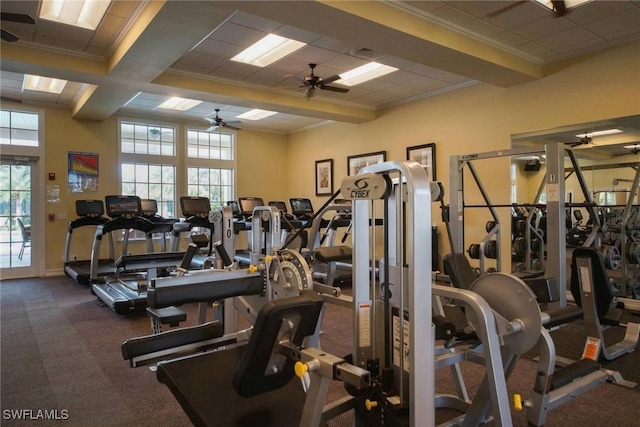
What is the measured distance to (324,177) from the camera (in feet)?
27.5

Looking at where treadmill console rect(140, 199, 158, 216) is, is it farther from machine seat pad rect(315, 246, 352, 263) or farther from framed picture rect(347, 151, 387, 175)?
machine seat pad rect(315, 246, 352, 263)

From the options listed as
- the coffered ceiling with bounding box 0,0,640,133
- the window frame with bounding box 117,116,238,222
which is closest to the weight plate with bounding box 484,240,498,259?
the coffered ceiling with bounding box 0,0,640,133

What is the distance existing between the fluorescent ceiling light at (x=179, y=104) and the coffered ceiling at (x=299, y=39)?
1029 millimetres

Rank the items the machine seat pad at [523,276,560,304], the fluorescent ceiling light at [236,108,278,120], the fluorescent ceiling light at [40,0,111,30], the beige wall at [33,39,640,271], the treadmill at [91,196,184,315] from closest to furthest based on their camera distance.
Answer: the machine seat pad at [523,276,560,304]
the fluorescent ceiling light at [40,0,111,30]
the treadmill at [91,196,184,315]
the beige wall at [33,39,640,271]
the fluorescent ceiling light at [236,108,278,120]

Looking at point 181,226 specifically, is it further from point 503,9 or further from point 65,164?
point 503,9

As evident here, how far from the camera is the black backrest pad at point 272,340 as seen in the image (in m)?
1.26

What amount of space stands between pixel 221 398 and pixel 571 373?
5.55 ft

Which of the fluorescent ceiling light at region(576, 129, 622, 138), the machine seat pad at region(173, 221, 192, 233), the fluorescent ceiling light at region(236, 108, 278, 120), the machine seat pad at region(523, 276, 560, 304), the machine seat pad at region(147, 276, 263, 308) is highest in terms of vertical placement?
the fluorescent ceiling light at region(236, 108, 278, 120)

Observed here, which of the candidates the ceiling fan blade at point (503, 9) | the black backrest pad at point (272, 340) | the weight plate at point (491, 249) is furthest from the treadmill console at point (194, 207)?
the black backrest pad at point (272, 340)

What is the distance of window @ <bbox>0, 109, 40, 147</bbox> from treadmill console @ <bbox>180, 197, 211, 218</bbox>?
292 centimetres

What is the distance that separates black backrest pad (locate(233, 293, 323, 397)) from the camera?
4.13 ft

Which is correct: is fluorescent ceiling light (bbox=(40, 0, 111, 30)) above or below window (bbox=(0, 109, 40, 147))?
above

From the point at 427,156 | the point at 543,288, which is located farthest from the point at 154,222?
the point at 543,288

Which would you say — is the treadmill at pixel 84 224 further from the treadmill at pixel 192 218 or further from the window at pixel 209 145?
the window at pixel 209 145
